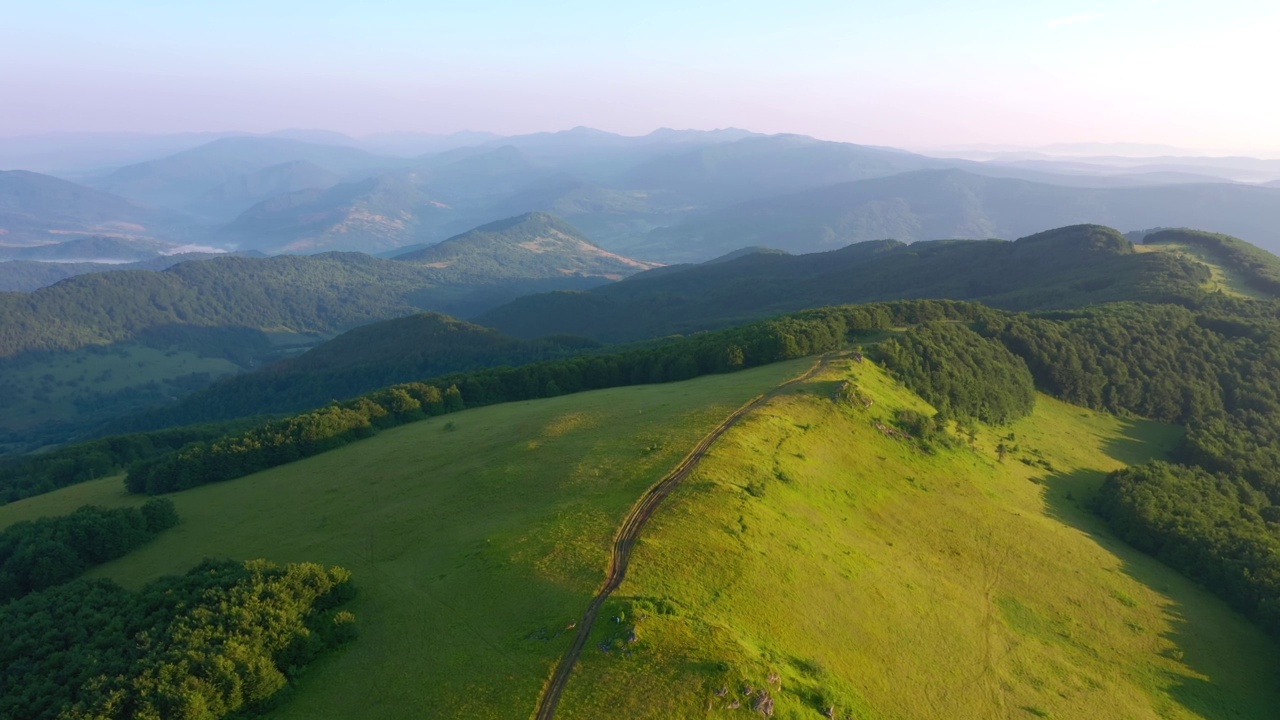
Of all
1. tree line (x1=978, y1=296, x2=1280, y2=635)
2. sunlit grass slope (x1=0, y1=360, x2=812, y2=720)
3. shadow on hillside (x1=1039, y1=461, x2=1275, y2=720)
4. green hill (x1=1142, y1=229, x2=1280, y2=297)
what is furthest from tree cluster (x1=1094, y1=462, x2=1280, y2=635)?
green hill (x1=1142, y1=229, x2=1280, y2=297)

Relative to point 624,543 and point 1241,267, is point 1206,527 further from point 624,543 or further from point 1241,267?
point 1241,267

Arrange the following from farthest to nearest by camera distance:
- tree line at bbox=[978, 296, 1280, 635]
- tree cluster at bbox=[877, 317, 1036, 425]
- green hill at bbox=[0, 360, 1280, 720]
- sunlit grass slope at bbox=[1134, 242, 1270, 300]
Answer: sunlit grass slope at bbox=[1134, 242, 1270, 300], tree cluster at bbox=[877, 317, 1036, 425], tree line at bbox=[978, 296, 1280, 635], green hill at bbox=[0, 360, 1280, 720]

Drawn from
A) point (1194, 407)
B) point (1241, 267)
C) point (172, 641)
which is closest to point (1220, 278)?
point (1241, 267)

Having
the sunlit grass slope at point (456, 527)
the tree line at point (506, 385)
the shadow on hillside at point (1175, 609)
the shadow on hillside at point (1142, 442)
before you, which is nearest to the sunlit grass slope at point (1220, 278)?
the shadow on hillside at point (1142, 442)

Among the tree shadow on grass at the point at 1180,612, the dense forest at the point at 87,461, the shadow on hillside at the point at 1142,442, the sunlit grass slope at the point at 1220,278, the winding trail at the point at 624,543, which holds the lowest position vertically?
the dense forest at the point at 87,461

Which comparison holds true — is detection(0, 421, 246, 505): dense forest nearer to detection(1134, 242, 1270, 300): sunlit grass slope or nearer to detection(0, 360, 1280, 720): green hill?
detection(0, 360, 1280, 720): green hill

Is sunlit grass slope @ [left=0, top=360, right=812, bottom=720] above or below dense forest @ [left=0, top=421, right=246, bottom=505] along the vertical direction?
above

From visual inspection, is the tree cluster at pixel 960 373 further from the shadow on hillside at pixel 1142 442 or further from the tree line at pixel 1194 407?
the shadow on hillside at pixel 1142 442
